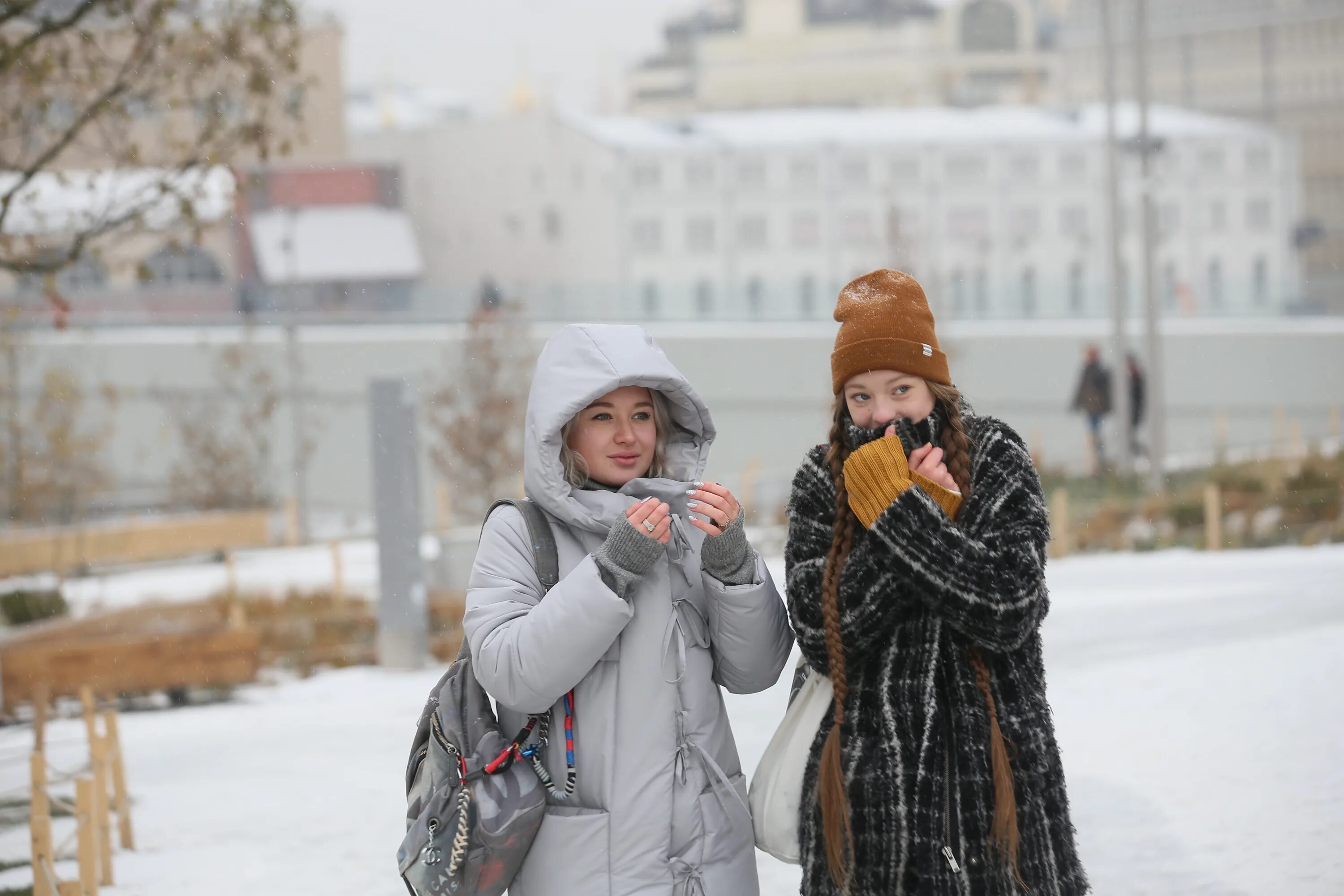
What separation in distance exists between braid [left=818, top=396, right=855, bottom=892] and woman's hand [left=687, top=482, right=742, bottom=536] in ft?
0.55

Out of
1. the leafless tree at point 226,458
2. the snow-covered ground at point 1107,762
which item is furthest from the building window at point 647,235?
the snow-covered ground at point 1107,762

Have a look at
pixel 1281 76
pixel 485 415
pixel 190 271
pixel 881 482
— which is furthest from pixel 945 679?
pixel 190 271

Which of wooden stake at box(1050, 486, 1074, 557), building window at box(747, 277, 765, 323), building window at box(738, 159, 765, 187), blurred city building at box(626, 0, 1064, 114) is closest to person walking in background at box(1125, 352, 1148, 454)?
wooden stake at box(1050, 486, 1074, 557)

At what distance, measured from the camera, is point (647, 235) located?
3828cm

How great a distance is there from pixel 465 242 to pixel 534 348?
17286mm

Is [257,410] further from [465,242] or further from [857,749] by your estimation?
[857,749]

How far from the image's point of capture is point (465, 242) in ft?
142

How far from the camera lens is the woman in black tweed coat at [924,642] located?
2.04 metres

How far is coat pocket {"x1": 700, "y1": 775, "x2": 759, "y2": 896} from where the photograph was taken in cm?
226

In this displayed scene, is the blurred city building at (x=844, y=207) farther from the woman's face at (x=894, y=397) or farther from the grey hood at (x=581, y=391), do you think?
the woman's face at (x=894, y=397)

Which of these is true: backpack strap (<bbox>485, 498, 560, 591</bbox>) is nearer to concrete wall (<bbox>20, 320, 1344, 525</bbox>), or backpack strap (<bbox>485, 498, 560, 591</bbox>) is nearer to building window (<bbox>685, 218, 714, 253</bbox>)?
concrete wall (<bbox>20, 320, 1344, 525</bbox>)

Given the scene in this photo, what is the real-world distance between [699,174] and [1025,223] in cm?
899

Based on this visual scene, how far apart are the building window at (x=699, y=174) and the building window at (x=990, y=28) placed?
9573 millimetres

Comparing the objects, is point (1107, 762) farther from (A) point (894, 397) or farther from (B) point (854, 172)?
(B) point (854, 172)
